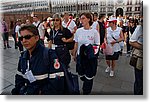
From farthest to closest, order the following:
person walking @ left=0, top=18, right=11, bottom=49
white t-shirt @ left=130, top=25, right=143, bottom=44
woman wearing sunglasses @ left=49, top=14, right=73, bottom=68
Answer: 1. woman wearing sunglasses @ left=49, top=14, right=73, bottom=68
2. person walking @ left=0, top=18, right=11, bottom=49
3. white t-shirt @ left=130, top=25, right=143, bottom=44

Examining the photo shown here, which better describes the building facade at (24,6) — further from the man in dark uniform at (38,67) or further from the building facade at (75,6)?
the man in dark uniform at (38,67)

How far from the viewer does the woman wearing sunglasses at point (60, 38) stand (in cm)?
173

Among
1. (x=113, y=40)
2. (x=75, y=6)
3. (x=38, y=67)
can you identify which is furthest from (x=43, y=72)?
(x=113, y=40)

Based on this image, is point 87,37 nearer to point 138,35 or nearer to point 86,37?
point 86,37

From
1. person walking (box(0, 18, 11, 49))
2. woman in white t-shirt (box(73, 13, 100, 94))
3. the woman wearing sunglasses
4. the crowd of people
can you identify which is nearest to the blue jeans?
the crowd of people

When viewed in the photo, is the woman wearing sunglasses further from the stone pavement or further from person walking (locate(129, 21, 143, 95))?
person walking (locate(129, 21, 143, 95))

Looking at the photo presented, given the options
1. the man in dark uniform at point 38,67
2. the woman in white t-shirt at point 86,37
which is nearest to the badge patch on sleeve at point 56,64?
the man in dark uniform at point 38,67

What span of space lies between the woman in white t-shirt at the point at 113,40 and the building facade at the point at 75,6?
14 cm

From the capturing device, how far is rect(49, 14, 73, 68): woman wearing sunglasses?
1732 millimetres

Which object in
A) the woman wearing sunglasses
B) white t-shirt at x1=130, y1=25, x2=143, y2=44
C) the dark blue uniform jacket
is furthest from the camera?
the woman wearing sunglasses

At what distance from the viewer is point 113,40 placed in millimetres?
1809

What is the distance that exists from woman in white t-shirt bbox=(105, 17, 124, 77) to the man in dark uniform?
0.54 m

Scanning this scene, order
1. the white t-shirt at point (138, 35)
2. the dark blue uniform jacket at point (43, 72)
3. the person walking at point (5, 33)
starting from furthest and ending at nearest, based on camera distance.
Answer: the person walking at point (5, 33), the white t-shirt at point (138, 35), the dark blue uniform jacket at point (43, 72)

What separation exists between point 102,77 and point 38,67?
0.65 meters
